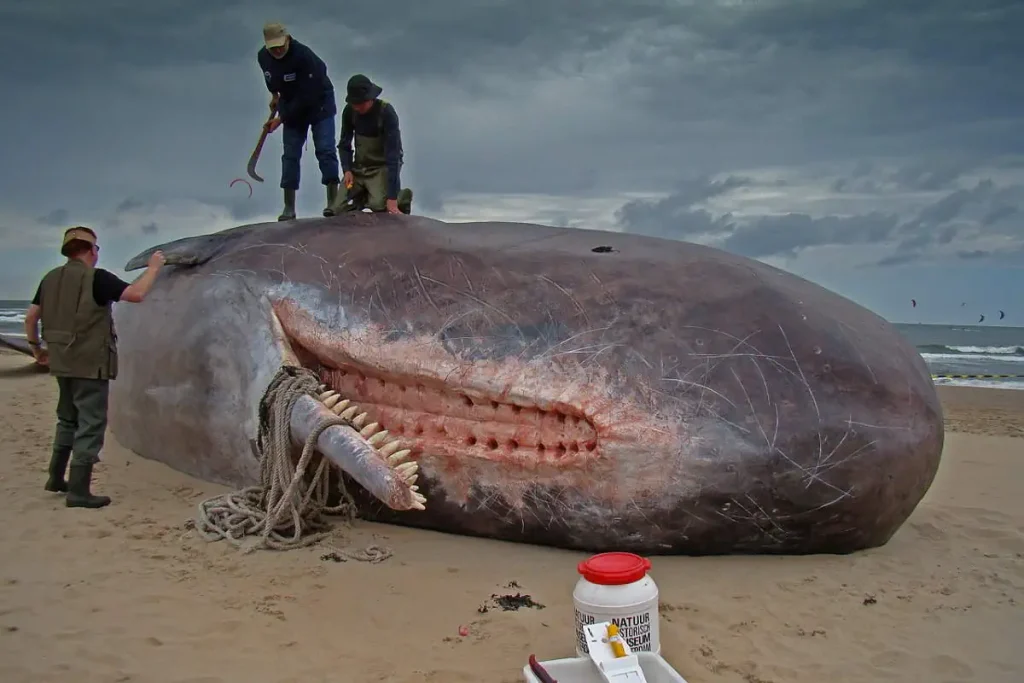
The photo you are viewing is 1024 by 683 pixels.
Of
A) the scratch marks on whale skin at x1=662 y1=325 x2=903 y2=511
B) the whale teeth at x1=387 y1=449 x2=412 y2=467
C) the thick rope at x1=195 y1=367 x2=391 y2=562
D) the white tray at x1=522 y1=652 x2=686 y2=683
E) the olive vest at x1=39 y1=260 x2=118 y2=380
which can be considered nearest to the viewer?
the white tray at x1=522 y1=652 x2=686 y2=683

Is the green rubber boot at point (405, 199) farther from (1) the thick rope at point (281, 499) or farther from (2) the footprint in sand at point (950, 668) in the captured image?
(2) the footprint in sand at point (950, 668)

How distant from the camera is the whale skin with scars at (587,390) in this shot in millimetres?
4109

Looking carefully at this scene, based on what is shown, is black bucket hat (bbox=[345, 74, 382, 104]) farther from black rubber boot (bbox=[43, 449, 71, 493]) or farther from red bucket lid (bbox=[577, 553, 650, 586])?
red bucket lid (bbox=[577, 553, 650, 586])

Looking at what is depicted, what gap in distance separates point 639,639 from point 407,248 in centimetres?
274

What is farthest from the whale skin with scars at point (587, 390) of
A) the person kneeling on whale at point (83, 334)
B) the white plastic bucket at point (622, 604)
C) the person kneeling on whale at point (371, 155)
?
the person kneeling on whale at point (371, 155)

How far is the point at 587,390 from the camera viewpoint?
166 inches

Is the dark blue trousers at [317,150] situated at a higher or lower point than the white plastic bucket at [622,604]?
higher

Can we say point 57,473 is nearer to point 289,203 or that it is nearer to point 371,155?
point 289,203

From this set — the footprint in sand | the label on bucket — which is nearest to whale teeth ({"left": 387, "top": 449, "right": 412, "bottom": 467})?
the label on bucket

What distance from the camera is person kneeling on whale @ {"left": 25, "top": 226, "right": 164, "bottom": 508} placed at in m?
5.24

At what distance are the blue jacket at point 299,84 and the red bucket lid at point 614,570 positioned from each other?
17.3 ft

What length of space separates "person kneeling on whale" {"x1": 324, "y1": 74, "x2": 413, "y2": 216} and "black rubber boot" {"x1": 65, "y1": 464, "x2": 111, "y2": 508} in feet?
8.32

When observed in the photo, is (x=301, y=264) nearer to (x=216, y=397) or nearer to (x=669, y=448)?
(x=216, y=397)

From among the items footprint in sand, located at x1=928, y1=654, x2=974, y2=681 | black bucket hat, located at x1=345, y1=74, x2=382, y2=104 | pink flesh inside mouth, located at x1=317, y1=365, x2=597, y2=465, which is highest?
black bucket hat, located at x1=345, y1=74, x2=382, y2=104
